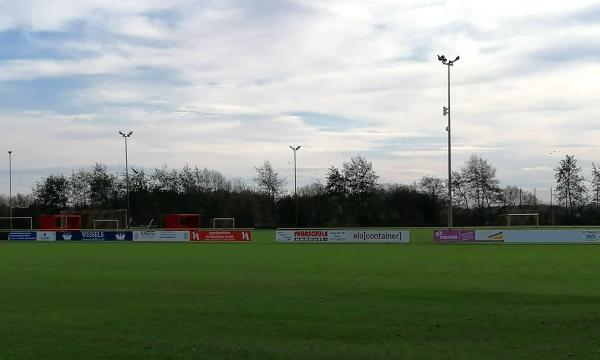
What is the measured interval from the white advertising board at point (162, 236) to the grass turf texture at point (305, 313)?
30752mm

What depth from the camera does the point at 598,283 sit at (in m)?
17.5

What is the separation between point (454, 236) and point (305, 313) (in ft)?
112

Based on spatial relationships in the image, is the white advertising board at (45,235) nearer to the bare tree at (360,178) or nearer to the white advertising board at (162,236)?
the white advertising board at (162,236)

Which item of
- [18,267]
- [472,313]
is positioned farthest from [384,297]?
[18,267]

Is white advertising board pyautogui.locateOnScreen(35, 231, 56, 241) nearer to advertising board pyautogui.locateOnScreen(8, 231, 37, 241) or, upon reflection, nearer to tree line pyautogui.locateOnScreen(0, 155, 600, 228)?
advertising board pyautogui.locateOnScreen(8, 231, 37, 241)

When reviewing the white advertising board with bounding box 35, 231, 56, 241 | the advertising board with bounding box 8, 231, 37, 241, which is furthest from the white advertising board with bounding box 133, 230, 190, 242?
the advertising board with bounding box 8, 231, 37, 241

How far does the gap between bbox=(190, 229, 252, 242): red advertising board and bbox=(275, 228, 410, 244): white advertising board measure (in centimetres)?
292

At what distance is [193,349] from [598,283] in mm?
12666

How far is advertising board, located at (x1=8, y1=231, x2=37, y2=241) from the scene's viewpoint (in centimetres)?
5981

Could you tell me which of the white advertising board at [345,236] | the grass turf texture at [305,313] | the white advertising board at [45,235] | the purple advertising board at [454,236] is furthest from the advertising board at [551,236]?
the white advertising board at [45,235]

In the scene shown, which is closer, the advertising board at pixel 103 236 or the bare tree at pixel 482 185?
the advertising board at pixel 103 236

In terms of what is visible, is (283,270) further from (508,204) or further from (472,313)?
(508,204)

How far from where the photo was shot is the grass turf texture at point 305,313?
366 inches

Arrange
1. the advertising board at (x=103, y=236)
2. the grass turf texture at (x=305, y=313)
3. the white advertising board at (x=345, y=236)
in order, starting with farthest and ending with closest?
the advertising board at (x=103, y=236), the white advertising board at (x=345, y=236), the grass turf texture at (x=305, y=313)
